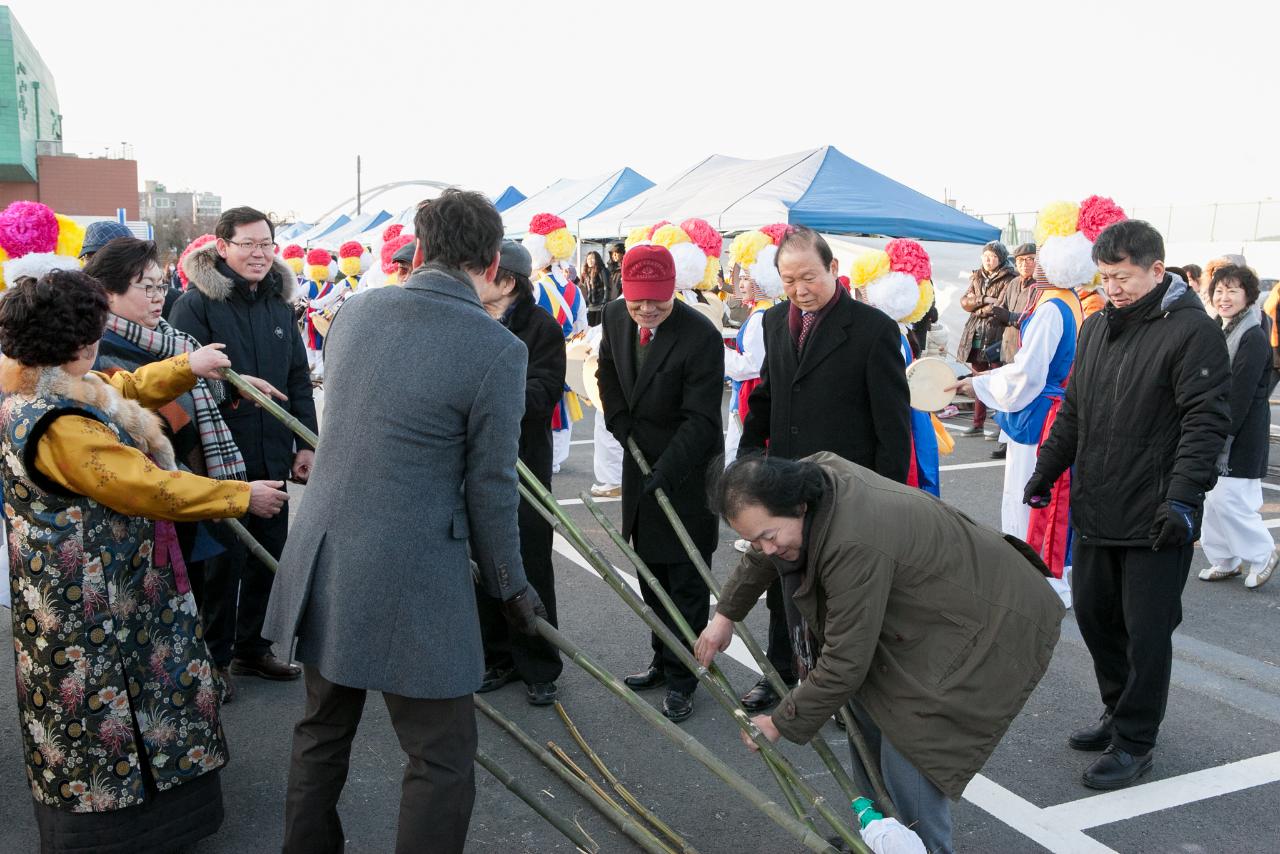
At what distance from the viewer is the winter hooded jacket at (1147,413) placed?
346cm

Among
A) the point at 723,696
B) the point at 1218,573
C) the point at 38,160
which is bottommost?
the point at 1218,573

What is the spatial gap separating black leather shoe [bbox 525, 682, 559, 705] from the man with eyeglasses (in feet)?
3.72

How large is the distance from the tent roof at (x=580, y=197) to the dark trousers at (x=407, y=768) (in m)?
16.7

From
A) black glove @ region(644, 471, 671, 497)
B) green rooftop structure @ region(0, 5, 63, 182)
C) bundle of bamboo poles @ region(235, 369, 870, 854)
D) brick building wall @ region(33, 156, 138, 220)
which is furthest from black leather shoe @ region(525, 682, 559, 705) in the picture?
brick building wall @ region(33, 156, 138, 220)

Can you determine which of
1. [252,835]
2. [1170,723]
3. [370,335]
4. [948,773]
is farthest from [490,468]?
[1170,723]

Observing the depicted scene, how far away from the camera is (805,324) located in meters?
4.05

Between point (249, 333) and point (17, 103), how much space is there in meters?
45.3

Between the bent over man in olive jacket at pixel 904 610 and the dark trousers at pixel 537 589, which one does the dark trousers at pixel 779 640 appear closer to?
the dark trousers at pixel 537 589

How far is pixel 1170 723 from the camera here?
14.0 feet

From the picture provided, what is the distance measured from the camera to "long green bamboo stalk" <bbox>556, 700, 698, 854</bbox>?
10.4 ft

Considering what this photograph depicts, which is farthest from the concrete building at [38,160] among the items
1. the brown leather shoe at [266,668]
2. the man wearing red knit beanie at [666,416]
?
the man wearing red knit beanie at [666,416]


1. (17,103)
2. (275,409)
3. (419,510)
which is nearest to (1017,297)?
(275,409)

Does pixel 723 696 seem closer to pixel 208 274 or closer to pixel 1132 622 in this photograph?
pixel 1132 622

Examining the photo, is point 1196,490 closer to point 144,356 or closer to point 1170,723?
point 1170,723
